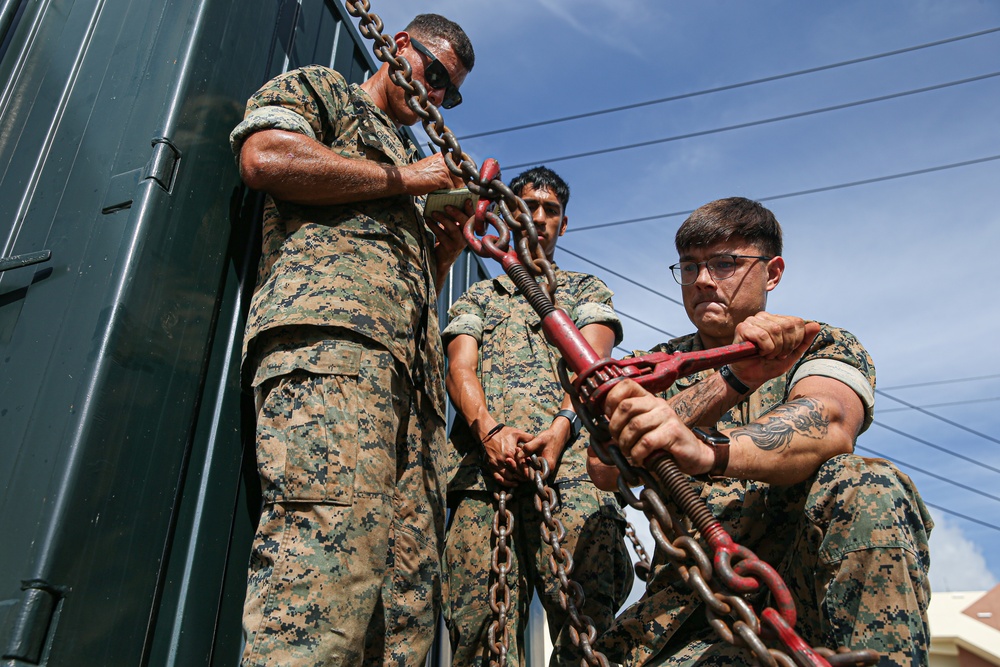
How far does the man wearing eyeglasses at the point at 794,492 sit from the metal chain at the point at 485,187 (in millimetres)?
342

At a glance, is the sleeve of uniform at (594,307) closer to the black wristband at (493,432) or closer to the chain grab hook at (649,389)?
the black wristband at (493,432)

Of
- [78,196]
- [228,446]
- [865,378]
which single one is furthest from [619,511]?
[78,196]

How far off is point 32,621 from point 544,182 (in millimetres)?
2607

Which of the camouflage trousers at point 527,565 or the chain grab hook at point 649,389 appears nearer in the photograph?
the chain grab hook at point 649,389

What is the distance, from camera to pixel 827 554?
1.72 metres

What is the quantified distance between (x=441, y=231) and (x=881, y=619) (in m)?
1.75

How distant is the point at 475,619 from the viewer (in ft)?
8.36

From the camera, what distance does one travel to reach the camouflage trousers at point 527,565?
254 cm

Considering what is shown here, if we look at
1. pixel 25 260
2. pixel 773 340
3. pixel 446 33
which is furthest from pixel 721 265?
pixel 25 260

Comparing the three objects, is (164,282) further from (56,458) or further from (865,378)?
(865,378)

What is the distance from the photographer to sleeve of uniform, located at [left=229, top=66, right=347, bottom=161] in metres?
2.18

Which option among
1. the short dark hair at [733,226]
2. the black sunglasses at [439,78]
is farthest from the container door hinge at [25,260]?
the short dark hair at [733,226]

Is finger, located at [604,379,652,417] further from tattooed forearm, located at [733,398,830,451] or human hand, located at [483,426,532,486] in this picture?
human hand, located at [483,426,532,486]

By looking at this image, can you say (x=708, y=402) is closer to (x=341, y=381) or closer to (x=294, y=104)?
(x=341, y=381)
